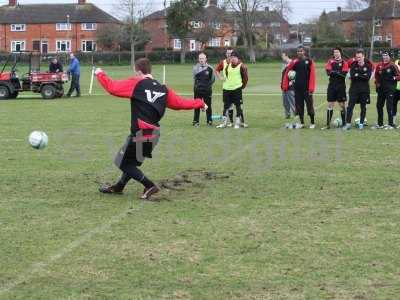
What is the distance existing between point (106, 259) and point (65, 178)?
4164 mm

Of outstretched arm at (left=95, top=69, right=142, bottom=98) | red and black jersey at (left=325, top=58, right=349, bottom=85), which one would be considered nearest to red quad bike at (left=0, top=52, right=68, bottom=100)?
red and black jersey at (left=325, top=58, right=349, bottom=85)

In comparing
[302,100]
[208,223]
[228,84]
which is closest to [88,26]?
[228,84]

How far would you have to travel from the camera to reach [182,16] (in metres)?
85.9

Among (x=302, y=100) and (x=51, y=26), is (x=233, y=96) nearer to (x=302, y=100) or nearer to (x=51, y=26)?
(x=302, y=100)

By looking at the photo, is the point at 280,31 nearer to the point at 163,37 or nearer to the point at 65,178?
the point at 163,37

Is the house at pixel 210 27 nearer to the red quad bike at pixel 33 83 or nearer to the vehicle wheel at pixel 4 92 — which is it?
the red quad bike at pixel 33 83

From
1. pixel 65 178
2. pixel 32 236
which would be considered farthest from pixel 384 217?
pixel 65 178

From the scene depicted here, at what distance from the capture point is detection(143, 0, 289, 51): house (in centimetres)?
9119

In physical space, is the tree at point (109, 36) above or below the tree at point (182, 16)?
below

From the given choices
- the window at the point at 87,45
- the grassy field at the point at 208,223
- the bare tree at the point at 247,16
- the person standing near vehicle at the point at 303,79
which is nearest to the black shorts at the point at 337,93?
the person standing near vehicle at the point at 303,79

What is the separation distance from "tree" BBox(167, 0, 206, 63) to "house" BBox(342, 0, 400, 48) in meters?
20.7

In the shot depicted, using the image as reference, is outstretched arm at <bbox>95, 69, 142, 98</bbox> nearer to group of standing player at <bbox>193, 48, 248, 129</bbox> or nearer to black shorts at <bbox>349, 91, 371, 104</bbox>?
group of standing player at <bbox>193, 48, 248, 129</bbox>

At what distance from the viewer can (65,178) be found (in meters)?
10.0

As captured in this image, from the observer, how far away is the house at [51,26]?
104 meters
